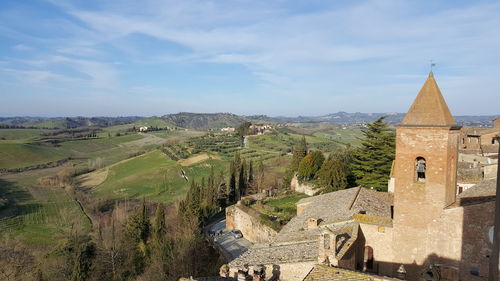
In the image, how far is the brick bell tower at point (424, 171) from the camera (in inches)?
495

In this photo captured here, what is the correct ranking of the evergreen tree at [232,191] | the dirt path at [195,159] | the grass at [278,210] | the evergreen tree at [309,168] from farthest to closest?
the dirt path at [195,159], the evergreen tree at [232,191], the evergreen tree at [309,168], the grass at [278,210]

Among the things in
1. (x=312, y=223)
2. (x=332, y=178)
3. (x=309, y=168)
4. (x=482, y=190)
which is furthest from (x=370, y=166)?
(x=482, y=190)

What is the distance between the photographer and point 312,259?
13.4 meters

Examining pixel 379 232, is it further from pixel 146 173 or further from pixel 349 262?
pixel 146 173

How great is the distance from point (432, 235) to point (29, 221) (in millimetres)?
50235

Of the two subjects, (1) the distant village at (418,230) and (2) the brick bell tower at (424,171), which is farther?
(2) the brick bell tower at (424,171)

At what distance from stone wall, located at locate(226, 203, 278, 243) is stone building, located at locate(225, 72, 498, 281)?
34.0 ft

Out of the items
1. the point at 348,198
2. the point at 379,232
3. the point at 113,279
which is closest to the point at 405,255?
the point at 379,232

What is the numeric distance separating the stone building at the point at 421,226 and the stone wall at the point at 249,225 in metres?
10.4

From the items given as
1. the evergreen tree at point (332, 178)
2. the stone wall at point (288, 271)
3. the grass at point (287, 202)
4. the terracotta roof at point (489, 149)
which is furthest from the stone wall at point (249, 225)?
the terracotta roof at point (489, 149)

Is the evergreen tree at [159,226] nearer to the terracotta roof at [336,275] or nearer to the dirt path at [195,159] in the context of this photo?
the terracotta roof at [336,275]

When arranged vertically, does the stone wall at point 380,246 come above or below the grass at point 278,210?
above

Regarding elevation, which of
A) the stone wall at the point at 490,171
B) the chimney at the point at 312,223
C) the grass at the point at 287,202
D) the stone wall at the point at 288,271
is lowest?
the grass at the point at 287,202

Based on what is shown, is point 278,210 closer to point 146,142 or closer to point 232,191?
point 232,191
